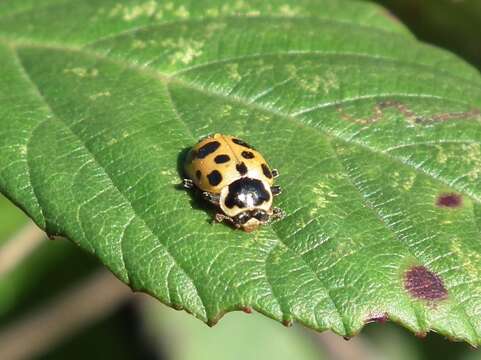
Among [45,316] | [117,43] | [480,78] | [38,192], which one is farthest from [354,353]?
[38,192]

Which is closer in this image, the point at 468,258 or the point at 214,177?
the point at 468,258

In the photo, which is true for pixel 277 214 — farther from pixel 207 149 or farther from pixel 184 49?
pixel 184 49

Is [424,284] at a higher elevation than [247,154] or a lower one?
lower

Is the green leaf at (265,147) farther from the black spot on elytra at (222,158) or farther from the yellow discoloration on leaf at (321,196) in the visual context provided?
the black spot on elytra at (222,158)

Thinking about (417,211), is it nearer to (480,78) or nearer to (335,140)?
(335,140)

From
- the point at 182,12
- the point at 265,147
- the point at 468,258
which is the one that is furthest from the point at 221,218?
the point at 182,12

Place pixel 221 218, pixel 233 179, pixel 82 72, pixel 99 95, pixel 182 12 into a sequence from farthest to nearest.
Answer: pixel 182 12
pixel 82 72
pixel 99 95
pixel 233 179
pixel 221 218

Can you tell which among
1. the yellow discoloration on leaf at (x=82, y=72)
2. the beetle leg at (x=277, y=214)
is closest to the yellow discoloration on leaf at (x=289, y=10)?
the yellow discoloration on leaf at (x=82, y=72)
